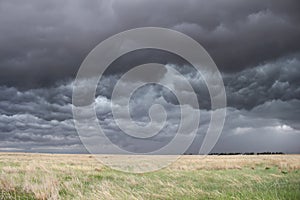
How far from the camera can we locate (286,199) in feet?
30.1

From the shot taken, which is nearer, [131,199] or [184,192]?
[131,199]

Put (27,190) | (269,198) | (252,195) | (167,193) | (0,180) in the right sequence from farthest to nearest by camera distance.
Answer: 1. (0,180)
2. (27,190)
3. (167,193)
4. (252,195)
5. (269,198)

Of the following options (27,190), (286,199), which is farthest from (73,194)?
(286,199)

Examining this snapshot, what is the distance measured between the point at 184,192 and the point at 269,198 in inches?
110

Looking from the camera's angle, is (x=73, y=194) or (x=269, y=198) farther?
(x=73, y=194)

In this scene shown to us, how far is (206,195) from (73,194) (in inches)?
183

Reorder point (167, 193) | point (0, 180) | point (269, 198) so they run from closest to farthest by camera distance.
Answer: point (269, 198)
point (167, 193)
point (0, 180)

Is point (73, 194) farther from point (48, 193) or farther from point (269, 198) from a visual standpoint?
point (269, 198)

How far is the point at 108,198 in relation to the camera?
30.7ft

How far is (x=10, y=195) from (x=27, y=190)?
0.61 m

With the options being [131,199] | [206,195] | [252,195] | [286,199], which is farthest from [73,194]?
[286,199]

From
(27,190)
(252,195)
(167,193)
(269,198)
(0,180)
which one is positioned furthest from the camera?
(0,180)

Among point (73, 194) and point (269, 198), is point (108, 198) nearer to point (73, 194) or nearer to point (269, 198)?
point (73, 194)

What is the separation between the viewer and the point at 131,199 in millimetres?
9164
